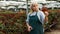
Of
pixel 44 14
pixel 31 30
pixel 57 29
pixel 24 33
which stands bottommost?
pixel 57 29

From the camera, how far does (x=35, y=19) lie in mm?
5168

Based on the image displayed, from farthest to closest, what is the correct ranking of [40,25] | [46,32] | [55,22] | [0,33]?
1. [55,22]
2. [46,32]
3. [0,33]
4. [40,25]

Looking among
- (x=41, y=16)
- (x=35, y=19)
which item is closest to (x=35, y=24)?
(x=35, y=19)

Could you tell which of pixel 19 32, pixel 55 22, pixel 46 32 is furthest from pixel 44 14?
pixel 55 22

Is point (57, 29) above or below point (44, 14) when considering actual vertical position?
below

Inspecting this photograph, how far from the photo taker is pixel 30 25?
17.3 ft

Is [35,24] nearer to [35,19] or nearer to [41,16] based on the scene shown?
[35,19]

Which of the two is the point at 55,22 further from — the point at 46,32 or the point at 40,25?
the point at 40,25

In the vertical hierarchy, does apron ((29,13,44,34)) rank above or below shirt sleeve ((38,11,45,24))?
below

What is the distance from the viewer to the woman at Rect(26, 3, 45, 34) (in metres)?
5.12

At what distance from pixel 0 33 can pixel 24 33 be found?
3.71 feet

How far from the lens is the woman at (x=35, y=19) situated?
5.12 m

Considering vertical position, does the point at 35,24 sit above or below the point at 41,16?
below

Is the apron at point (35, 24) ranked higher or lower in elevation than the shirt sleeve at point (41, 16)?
lower
